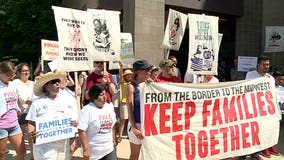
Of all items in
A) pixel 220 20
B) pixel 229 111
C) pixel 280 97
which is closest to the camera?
pixel 229 111

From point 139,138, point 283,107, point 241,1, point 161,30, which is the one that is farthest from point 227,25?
point 139,138

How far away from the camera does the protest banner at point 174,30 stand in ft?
26.7

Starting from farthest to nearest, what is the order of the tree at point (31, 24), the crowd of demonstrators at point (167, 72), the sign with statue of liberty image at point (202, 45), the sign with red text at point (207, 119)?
the tree at point (31, 24), the sign with statue of liberty image at point (202, 45), the crowd of demonstrators at point (167, 72), the sign with red text at point (207, 119)

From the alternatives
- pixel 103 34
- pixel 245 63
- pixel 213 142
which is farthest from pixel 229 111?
pixel 245 63

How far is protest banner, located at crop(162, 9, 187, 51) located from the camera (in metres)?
8.13

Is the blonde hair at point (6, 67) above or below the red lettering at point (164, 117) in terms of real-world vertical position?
above

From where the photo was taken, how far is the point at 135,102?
5.44 meters

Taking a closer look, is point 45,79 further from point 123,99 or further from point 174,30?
point 123,99

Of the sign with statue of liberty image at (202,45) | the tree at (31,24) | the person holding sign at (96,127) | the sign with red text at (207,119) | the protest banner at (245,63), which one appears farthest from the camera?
the tree at (31,24)

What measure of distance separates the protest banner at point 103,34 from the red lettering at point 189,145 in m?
2.24

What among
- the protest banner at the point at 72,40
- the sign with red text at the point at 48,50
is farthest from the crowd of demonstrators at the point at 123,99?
the protest banner at the point at 72,40

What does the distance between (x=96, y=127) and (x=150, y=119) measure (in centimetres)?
93

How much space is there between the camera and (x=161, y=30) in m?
12.5

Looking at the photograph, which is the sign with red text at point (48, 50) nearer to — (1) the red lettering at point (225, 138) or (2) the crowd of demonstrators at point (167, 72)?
(2) the crowd of demonstrators at point (167, 72)
